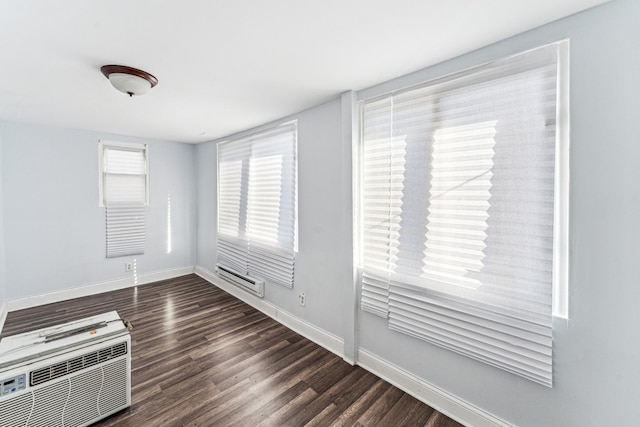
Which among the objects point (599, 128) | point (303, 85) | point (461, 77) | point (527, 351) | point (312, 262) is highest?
point (303, 85)

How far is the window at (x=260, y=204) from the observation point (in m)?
3.08

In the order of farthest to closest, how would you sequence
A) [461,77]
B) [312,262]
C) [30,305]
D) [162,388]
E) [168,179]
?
[168,179] < [30,305] < [312,262] < [162,388] < [461,77]

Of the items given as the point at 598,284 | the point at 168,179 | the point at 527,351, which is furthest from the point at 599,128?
the point at 168,179

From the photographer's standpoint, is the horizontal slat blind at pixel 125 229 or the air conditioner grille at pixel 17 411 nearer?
the air conditioner grille at pixel 17 411

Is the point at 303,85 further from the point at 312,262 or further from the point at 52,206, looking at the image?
the point at 52,206

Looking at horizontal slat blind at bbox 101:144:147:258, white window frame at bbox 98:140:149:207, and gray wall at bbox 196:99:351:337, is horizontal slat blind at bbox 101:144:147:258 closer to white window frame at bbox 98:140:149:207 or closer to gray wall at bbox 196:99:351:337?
white window frame at bbox 98:140:149:207

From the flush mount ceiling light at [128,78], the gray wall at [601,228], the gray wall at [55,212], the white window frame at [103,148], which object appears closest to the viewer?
the gray wall at [601,228]

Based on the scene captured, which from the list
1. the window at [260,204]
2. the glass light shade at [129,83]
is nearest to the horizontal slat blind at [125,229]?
the window at [260,204]

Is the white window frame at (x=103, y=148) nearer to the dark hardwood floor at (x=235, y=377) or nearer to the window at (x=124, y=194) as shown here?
the window at (x=124, y=194)

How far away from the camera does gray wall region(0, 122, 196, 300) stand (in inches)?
134

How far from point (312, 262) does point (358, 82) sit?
1711mm

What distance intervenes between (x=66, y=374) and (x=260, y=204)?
2283 millimetres

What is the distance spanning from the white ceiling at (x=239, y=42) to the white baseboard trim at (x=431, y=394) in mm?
2231

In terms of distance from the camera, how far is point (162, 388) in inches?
82.8
